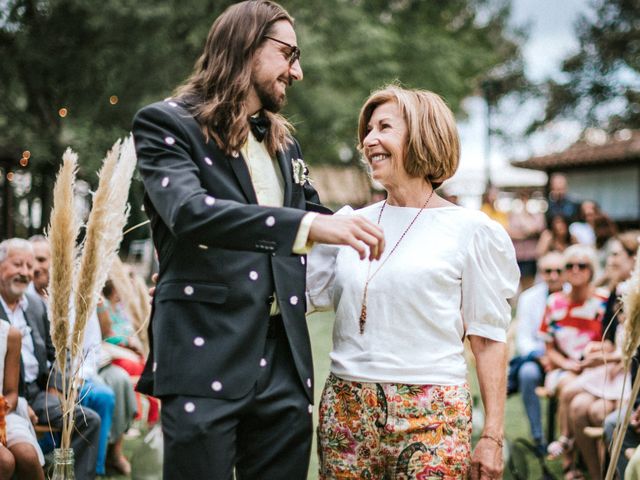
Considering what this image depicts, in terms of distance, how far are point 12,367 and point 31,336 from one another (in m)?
0.81

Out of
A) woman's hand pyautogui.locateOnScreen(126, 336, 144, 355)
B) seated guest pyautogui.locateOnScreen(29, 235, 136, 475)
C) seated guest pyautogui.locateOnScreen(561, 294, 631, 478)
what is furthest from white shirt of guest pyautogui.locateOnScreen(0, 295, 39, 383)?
seated guest pyautogui.locateOnScreen(561, 294, 631, 478)

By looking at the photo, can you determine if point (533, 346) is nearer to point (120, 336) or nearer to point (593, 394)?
point (593, 394)

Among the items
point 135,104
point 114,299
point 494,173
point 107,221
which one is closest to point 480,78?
point 494,173

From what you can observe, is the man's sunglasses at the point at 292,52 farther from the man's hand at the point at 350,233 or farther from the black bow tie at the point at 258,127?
the man's hand at the point at 350,233

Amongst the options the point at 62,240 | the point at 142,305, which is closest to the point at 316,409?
the point at 142,305

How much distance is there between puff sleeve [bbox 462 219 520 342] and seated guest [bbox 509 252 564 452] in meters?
4.35

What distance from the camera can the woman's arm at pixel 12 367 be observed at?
168 inches

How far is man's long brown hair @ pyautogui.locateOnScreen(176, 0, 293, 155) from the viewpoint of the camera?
8.47 feet

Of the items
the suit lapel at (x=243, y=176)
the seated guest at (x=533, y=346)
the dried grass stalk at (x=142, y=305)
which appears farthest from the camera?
the seated guest at (x=533, y=346)

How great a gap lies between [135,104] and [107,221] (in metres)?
13.7

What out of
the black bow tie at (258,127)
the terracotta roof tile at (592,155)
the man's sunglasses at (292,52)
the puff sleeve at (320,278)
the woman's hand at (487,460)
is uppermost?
the terracotta roof tile at (592,155)

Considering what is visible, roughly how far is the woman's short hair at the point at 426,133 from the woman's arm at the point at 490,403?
1.92 feet

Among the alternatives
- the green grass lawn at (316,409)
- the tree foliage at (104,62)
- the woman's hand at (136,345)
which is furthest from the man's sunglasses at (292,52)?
the tree foliage at (104,62)

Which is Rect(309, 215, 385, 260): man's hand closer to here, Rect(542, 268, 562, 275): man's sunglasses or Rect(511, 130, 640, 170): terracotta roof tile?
Rect(542, 268, 562, 275): man's sunglasses
